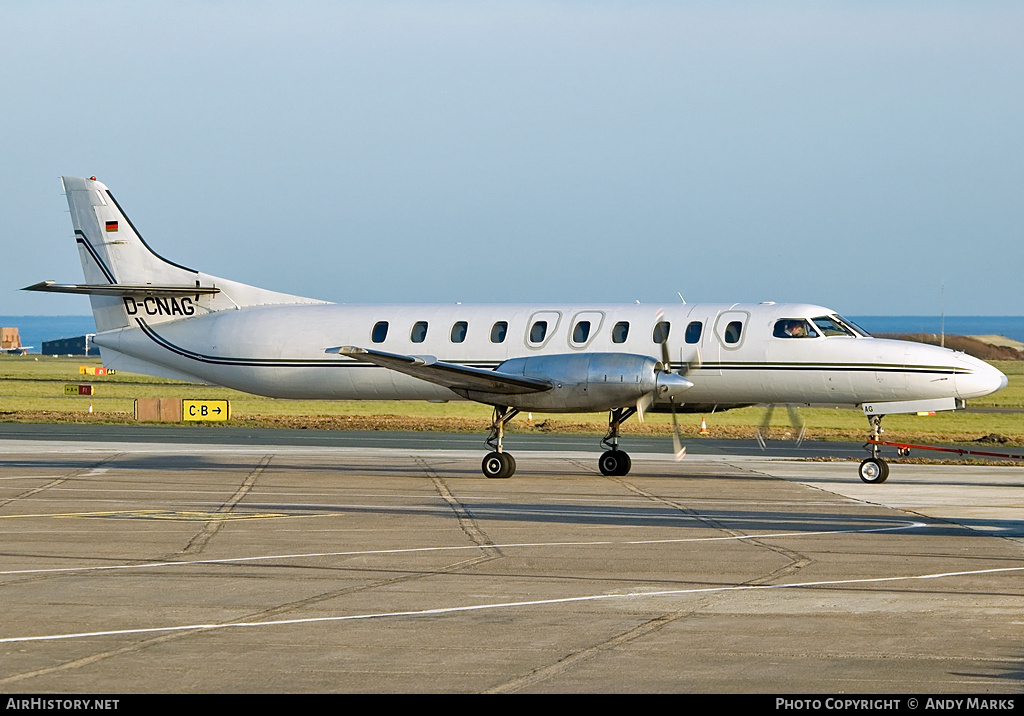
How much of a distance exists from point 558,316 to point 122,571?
14.6m

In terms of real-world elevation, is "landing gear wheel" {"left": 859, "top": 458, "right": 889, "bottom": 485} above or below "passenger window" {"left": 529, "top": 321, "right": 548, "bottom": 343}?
below

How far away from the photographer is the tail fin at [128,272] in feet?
95.8

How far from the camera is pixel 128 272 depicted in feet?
96.0

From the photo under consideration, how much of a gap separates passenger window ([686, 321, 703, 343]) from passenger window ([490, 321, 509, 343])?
4.11 meters

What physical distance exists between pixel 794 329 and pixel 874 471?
11.2 feet

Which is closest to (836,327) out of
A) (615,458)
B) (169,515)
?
(615,458)

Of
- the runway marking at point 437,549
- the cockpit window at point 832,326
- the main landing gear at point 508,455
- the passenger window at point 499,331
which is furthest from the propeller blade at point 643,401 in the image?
the runway marking at point 437,549

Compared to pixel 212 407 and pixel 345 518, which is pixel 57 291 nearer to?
pixel 345 518

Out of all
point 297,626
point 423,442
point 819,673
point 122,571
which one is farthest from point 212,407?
point 819,673

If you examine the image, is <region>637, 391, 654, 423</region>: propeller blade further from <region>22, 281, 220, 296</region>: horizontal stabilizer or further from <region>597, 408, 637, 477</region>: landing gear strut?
<region>22, 281, 220, 296</region>: horizontal stabilizer

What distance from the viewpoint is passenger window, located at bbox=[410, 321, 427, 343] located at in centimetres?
2738

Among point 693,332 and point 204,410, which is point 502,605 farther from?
point 204,410

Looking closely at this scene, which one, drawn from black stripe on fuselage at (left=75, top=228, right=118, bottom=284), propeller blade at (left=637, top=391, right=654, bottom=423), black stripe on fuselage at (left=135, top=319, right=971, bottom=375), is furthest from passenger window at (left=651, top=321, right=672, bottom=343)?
black stripe on fuselage at (left=75, top=228, right=118, bottom=284)

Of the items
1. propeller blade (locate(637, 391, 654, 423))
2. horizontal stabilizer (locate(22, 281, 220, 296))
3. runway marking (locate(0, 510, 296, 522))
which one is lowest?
runway marking (locate(0, 510, 296, 522))
